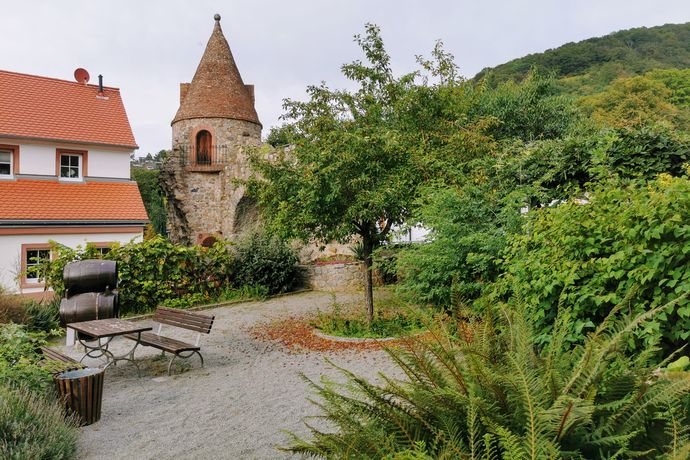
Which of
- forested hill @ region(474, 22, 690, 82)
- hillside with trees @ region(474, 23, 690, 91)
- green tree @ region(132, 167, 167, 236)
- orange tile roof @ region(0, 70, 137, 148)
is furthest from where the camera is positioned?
forested hill @ region(474, 22, 690, 82)

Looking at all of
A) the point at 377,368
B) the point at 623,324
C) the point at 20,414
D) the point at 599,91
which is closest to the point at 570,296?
the point at 623,324

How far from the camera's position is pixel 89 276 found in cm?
786

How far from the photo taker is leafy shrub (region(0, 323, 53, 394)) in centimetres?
410

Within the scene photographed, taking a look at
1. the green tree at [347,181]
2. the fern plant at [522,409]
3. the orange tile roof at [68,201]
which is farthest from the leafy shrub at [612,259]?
the orange tile roof at [68,201]

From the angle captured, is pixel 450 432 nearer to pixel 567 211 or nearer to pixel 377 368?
pixel 567 211

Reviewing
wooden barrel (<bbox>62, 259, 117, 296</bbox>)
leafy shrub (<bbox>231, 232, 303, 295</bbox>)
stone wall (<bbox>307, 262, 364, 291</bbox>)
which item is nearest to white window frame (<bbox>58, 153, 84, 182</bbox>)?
leafy shrub (<bbox>231, 232, 303, 295</bbox>)

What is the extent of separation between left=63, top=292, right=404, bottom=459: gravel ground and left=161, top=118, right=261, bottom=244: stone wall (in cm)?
1272

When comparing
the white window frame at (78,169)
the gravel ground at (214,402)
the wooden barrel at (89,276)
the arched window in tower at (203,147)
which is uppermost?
the arched window in tower at (203,147)

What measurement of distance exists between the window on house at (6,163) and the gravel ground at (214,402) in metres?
9.39

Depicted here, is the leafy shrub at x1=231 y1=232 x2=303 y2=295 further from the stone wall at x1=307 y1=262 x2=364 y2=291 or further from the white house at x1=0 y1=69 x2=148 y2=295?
the white house at x1=0 y1=69 x2=148 y2=295

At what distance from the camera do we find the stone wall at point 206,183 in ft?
66.7

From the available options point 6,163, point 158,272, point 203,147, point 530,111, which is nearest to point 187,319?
point 158,272

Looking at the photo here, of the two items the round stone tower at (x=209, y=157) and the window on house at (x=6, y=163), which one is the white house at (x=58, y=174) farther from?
the round stone tower at (x=209, y=157)

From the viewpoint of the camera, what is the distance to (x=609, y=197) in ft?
12.9
